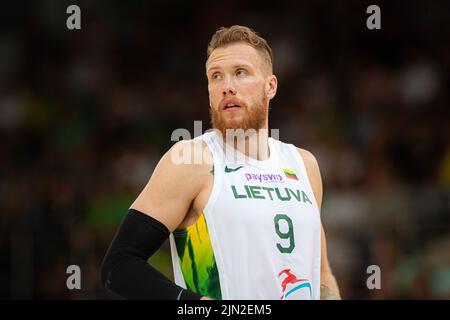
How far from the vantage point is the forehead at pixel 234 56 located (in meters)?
4.79

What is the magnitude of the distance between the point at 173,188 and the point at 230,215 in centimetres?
36

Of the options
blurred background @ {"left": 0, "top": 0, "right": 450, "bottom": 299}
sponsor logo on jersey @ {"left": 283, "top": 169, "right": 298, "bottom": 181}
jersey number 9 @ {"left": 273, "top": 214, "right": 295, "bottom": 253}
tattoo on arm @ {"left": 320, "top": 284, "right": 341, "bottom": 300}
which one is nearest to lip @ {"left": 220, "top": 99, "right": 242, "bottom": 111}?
sponsor logo on jersey @ {"left": 283, "top": 169, "right": 298, "bottom": 181}

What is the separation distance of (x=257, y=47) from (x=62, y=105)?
7702 millimetres

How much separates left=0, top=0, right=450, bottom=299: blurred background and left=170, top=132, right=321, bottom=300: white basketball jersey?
4.26 metres

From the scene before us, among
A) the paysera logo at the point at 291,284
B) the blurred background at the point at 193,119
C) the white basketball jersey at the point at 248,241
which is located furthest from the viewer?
the blurred background at the point at 193,119

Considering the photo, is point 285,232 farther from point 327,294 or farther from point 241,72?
point 241,72

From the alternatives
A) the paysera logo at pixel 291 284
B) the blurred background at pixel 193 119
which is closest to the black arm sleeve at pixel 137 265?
the paysera logo at pixel 291 284

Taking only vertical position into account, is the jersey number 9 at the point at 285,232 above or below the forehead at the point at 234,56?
below

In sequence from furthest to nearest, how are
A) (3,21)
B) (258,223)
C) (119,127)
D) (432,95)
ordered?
(3,21), (119,127), (432,95), (258,223)

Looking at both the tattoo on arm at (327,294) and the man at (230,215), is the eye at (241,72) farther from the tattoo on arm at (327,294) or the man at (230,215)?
the tattoo on arm at (327,294)

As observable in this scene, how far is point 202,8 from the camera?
44.3 feet

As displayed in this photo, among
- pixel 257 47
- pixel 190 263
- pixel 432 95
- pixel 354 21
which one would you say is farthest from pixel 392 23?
pixel 190 263
